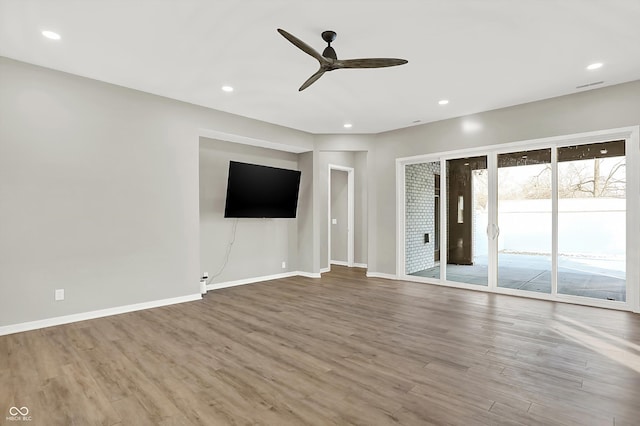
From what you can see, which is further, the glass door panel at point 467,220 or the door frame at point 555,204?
the glass door panel at point 467,220

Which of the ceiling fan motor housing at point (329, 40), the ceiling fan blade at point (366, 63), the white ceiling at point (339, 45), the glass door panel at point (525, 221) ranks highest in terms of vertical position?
the white ceiling at point (339, 45)

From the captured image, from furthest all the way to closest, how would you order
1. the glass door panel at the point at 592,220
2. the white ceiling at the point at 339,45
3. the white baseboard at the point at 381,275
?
the white baseboard at the point at 381,275, the glass door panel at the point at 592,220, the white ceiling at the point at 339,45

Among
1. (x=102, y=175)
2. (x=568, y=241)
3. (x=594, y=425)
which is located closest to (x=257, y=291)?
(x=102, y=175)

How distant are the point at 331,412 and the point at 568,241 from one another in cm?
462

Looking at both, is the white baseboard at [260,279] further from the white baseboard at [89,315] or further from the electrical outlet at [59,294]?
the electrical outlet at [59,294]

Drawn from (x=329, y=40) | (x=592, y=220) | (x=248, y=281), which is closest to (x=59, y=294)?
(x=248, y=281)

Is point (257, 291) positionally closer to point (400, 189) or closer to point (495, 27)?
point (400, 189)

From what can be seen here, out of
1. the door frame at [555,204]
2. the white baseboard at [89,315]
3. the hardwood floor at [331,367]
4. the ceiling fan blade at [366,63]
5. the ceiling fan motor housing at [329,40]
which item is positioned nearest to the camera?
the hardwood floor at [331,367]

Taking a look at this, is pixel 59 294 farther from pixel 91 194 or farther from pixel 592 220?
pixel 592 220

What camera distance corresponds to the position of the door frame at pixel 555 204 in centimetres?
423

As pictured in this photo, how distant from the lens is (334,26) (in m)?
2.94

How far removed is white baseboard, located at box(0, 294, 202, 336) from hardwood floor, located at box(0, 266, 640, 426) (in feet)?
0.41

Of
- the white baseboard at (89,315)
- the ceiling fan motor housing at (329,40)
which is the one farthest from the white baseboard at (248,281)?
the ceiling fan motor housing at (329,40)

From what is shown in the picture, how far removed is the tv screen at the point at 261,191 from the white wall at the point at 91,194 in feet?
2.23
